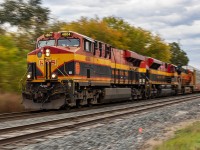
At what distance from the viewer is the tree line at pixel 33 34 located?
17.2m

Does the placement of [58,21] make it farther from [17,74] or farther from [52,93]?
[52,93]

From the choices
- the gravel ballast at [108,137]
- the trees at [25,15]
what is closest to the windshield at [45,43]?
the gravel ballast at [108,137]

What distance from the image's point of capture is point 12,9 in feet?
107

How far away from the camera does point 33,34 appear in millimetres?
27203

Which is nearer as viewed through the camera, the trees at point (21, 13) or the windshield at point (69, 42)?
the windshield at point (69, 42)

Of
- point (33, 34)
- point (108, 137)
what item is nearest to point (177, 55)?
point (33, 34)

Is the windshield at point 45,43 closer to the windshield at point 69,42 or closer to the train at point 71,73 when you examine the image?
the train at point 71,73

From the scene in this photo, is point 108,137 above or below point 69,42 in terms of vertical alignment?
below

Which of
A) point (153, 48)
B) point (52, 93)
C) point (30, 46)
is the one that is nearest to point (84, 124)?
point (52, 93)

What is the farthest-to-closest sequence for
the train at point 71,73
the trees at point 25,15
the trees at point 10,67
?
the trees at point 25,15 < the trees at point 10,67 < the train at point 71,73

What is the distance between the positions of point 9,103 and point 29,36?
1156 cm

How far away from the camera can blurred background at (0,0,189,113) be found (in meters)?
16.6

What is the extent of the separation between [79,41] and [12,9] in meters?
19.4

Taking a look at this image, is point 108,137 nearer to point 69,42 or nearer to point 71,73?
point 71,73
